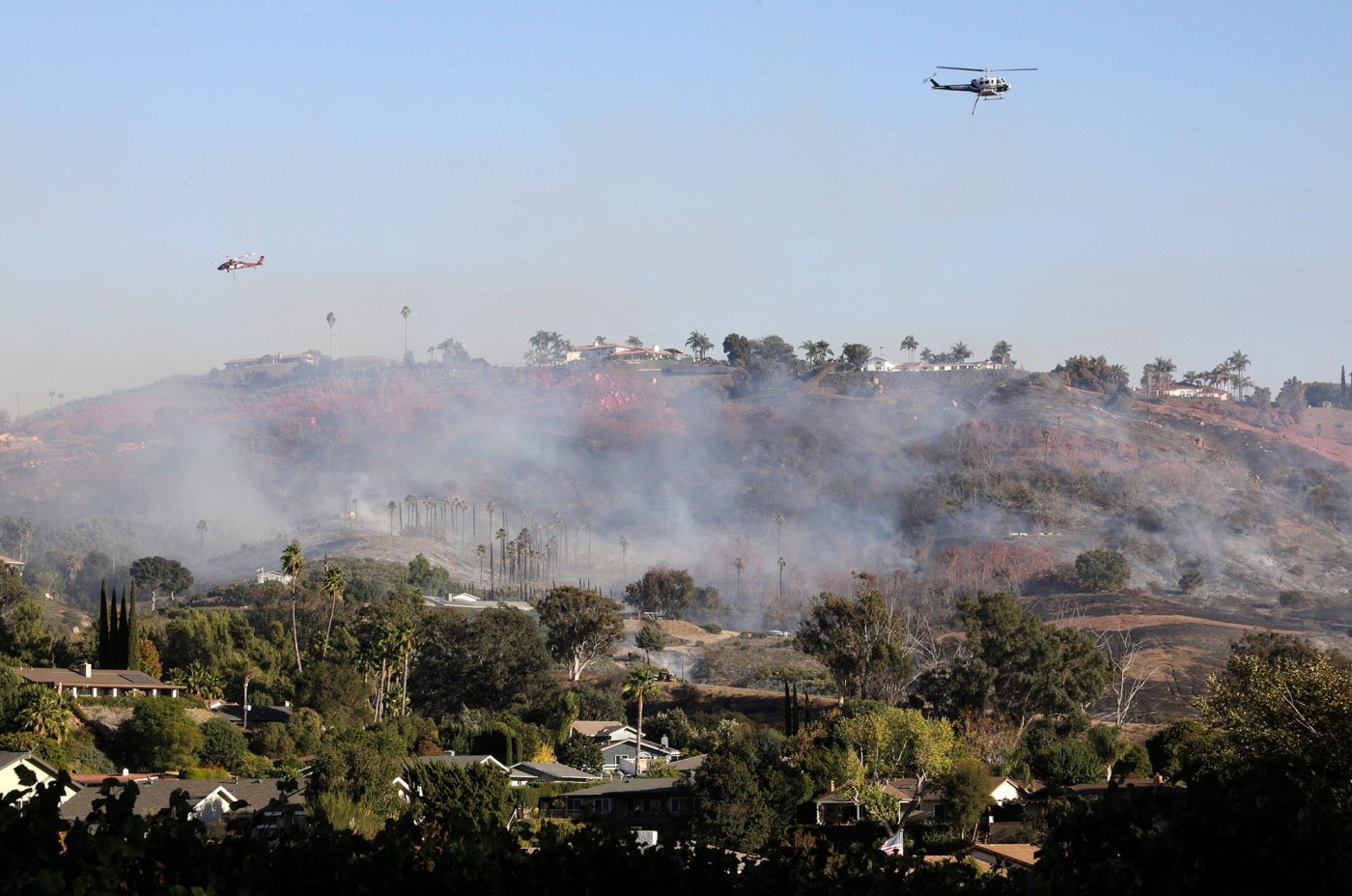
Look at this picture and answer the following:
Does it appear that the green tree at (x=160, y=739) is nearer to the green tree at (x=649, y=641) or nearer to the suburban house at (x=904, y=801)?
the suburban house at (x=904, y=801)

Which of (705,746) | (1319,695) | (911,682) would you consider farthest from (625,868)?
(911,682)

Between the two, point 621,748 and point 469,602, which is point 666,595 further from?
point 621,748

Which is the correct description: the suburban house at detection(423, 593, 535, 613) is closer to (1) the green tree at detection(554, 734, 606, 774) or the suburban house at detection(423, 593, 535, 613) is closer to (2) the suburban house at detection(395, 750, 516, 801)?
(1) the green tree at detection(554, 734, 606, 774)

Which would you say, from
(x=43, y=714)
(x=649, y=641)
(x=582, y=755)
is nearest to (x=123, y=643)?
(x=43, y=714)

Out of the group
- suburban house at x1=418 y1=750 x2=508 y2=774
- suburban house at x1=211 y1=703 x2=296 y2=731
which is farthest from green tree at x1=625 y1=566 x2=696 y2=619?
suburban house at x1=418 y1=750 x2=508 y2=774

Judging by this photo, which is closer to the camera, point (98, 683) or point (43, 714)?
point (43, 714)
